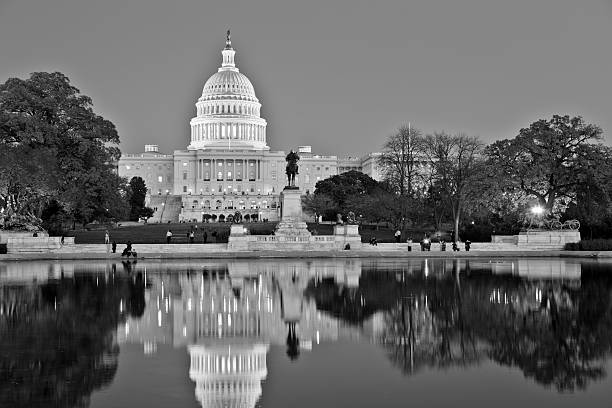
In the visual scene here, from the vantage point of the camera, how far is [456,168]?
66.2m

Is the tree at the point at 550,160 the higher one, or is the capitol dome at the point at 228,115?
the capitol dome at the point at 228,115

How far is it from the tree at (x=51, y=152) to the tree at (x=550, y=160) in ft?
88.4

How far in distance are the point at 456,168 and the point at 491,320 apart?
4874cm

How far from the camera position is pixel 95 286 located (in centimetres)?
2706

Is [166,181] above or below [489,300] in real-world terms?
above

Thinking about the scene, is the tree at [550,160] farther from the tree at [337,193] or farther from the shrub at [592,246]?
the tree at [337,193]

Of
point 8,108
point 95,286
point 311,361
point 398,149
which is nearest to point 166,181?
point 398,149

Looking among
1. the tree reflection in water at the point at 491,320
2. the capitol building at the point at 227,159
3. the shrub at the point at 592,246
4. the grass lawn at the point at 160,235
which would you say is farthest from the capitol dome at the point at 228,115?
the tree reflection in water at the point at 491,320

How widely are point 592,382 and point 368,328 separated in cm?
596

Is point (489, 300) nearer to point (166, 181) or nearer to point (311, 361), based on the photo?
point (311, 361)

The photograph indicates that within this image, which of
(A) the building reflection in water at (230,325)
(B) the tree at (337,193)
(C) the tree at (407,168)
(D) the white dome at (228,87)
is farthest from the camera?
(D) the white dome at (228,87)

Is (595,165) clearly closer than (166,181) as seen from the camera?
Yes

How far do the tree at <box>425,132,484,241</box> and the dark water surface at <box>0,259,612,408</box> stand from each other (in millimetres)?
31481

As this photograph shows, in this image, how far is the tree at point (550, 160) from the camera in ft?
184
